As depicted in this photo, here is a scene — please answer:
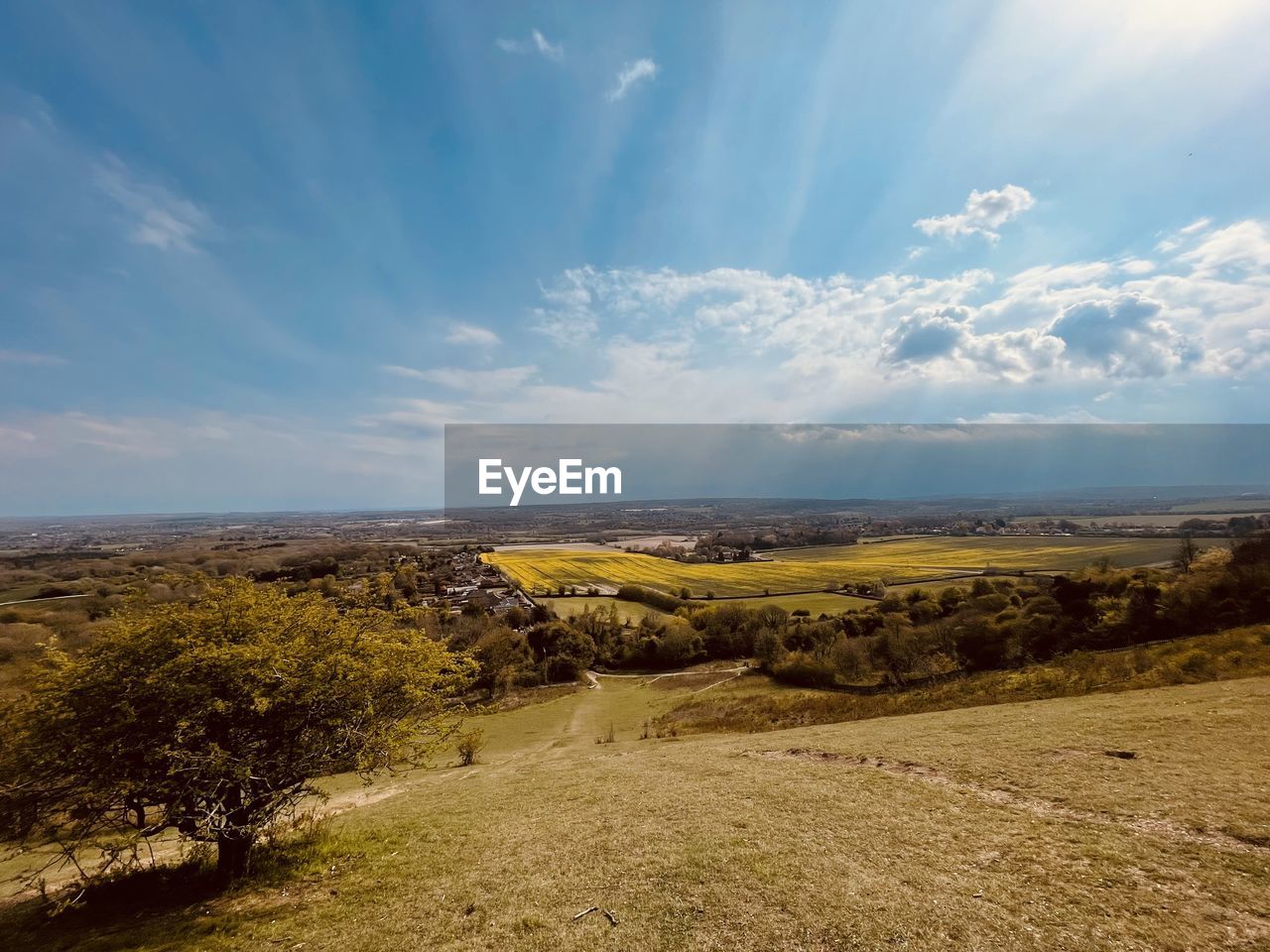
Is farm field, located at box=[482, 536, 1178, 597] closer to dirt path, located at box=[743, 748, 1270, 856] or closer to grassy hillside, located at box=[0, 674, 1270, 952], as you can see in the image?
dirt path, located at box=[743, 748, 1270, 856]

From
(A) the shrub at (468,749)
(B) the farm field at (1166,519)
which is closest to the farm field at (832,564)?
(B) the farm field at (1166,519)

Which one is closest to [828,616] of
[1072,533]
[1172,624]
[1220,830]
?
[1172,624]

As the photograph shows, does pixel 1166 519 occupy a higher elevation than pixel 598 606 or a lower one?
higher

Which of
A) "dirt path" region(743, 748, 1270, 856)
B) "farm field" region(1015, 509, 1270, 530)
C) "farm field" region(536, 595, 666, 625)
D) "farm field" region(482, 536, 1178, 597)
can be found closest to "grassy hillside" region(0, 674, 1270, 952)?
"dirt path" region(743, 748, 1270, 856)

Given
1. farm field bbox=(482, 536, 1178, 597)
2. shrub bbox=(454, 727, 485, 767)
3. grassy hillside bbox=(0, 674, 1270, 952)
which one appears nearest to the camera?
grassy hillside bbox=(0, 674, 1270, 952)

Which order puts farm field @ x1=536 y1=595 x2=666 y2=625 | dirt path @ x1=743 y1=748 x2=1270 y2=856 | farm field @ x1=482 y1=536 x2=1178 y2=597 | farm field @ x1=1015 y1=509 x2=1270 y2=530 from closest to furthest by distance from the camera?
dirt path @ x1=743 y1=748 x2=1270 y2=856 < farm field @ x1=536 y1=595 x2=666 y2=625 < farm field @ x1=482 y1=536 x2=1178 y2=597 < farm field @ x1=1015 y1=509 x2=1270 y2=530

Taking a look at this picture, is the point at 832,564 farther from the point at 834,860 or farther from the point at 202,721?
the point at 202,721

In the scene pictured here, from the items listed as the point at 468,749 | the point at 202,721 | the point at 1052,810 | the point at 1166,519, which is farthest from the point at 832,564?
the point at 1166,519

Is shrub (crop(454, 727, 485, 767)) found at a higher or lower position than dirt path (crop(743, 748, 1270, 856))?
lower
